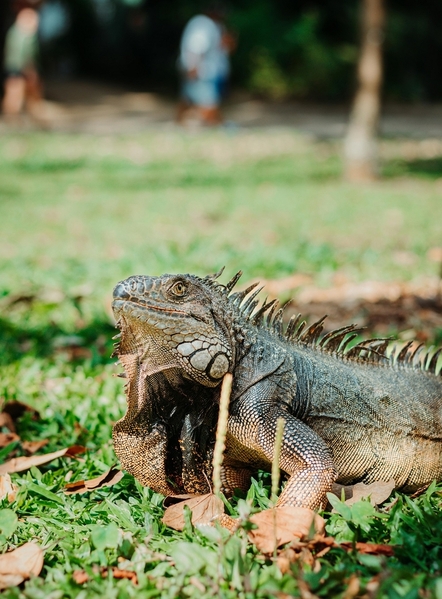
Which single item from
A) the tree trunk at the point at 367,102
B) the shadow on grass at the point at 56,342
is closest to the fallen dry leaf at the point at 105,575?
the shadow on grass at the point at 56,342

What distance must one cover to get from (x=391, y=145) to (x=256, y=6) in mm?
11782

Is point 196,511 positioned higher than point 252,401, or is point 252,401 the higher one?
point 252,401

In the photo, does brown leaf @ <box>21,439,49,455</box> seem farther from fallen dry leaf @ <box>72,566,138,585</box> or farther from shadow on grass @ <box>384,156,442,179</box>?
shadow on grass @ <box>384,156,442,179</box>

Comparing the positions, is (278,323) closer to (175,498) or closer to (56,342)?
(175,498)

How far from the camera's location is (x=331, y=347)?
3352 mm

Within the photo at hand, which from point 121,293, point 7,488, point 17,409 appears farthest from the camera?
point 17,409

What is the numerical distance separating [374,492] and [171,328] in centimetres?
106

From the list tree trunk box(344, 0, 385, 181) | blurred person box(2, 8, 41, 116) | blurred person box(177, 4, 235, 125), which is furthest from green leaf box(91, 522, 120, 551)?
blurred person box(2, 8, 41, 116)

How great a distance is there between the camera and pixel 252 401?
2893 mm

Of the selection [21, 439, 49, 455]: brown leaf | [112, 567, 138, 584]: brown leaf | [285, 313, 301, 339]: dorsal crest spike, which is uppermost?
[285, 313, 301, 339]: dorsal crest spike

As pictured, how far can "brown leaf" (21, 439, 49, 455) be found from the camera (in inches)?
156

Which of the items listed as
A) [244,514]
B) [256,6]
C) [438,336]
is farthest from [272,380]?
[256,6]

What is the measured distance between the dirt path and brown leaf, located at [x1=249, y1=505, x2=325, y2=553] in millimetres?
19531

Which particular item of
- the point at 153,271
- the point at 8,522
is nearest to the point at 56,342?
the point at 153,271
